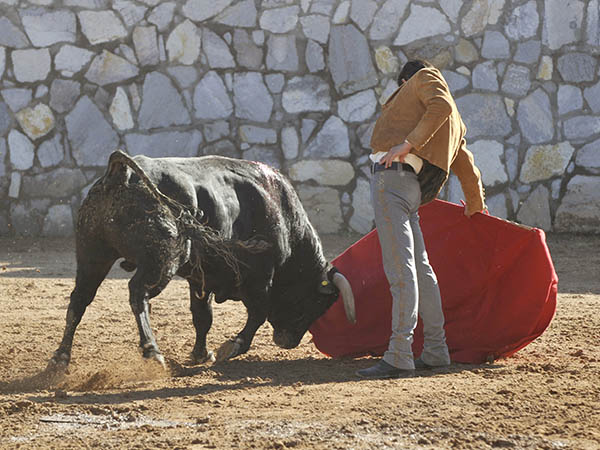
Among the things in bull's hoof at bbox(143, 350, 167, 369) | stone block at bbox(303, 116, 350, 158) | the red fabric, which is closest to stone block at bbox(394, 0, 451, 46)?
stone block at bbox(303, 116, 350, 158)

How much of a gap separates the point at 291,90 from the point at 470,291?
597 cm

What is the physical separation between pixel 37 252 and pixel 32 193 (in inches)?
40.7

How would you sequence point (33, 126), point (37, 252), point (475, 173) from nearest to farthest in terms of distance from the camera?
1. point (475, 173)
2. point (37, 252)
3. point (33, 126)

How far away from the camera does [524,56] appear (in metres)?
11.1

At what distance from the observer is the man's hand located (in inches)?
180

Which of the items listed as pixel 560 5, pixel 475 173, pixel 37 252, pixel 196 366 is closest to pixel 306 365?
pixel 196 366

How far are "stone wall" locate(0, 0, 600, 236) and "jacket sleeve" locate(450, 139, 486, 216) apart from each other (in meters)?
5.68

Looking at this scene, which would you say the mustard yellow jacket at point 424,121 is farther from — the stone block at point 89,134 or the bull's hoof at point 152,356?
the stone block at point 89,134

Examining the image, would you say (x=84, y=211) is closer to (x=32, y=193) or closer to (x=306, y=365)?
(x=306, y=365)

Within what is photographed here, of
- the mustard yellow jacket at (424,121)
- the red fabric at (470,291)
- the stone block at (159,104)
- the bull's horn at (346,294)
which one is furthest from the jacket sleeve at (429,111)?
the stone block at (159,104)

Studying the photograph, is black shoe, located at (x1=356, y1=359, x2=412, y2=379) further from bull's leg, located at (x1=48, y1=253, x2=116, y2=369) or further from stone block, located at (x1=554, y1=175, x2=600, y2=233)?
stone block, located at (x1=554, y1=175, x2=600, y2=233)

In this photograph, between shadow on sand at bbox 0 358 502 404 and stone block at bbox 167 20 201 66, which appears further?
stone block at bbox 167 20 201 66

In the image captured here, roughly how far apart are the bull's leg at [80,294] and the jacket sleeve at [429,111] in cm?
178

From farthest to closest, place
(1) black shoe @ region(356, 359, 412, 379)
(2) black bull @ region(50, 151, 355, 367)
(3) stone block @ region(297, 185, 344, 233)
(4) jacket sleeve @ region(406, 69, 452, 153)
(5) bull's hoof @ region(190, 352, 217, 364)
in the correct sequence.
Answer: (3) stone block @ region(297, 185, 344, 233)
(5) bull's hoof @ region(190, 352, 217, 364)
(1) black shoe @ region(356, 359, 412, 379)
(2) black bull @ region(50, 151, 355, 367)
(4) jacket sleeve @ region(406, 69, 452, 153)
